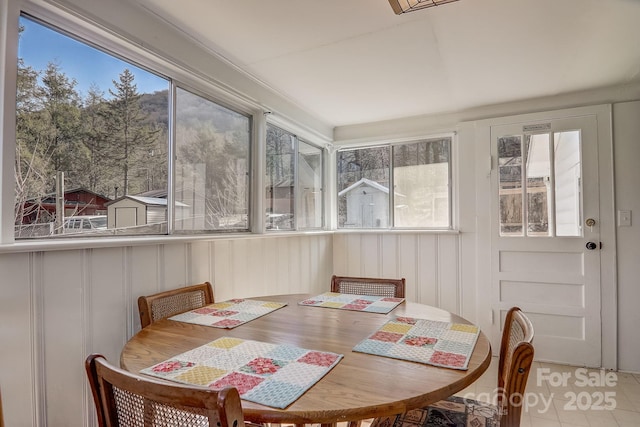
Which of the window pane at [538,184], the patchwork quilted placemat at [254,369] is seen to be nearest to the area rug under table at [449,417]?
the patchwork quilted placemat at [254,369]

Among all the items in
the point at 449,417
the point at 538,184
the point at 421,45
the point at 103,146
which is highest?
the point at 421,45

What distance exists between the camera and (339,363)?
1003 mm

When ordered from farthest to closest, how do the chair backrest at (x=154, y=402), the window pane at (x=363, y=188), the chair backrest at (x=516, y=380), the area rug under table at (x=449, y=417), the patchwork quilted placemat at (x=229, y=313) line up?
the window pane at (x=363, y=188), the patchwork quilted placemat at (x=229, y=313), the area rug under table at (x=449, y=417), the chair backrest at (x=516, y=380), the chair backrest at (x=154, y=402)

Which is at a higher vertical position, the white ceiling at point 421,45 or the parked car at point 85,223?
the white ceiling at point 421,45

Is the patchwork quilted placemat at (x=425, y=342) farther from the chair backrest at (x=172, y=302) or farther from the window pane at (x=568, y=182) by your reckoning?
the window pane at (x=568, y=182)

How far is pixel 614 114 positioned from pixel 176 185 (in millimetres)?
3256

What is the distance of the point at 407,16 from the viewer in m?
1.74

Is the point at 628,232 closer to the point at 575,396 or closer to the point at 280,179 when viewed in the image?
the point at 575,396

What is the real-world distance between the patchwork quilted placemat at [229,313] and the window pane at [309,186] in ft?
5.04

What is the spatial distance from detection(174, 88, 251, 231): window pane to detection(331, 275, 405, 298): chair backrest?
0.86 meters

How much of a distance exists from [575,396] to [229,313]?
2387 mm

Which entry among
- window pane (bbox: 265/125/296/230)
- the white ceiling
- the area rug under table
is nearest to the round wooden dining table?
the area rug under table

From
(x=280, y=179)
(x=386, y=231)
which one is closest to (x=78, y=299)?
(x=280, y=179)

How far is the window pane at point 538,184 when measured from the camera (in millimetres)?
2840
